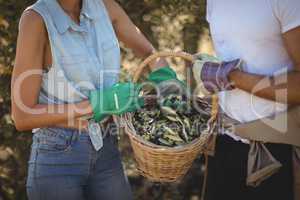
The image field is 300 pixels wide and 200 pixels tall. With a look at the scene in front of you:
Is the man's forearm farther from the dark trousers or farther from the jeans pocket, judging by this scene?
the jeans pocket

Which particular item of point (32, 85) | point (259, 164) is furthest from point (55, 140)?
point (259, 164)

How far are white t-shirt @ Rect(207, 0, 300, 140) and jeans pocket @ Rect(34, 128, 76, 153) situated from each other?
0.55m

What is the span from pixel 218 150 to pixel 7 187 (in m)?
1.84

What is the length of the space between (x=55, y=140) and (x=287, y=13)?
2.93ft

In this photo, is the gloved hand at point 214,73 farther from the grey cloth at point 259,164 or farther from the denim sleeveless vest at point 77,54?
the denim sleeveless vest at point 77,54

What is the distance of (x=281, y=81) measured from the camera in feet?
5.91

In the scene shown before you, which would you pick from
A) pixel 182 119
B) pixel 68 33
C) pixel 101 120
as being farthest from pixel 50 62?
pixel 182 119

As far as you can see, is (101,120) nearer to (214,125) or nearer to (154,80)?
(154,80)

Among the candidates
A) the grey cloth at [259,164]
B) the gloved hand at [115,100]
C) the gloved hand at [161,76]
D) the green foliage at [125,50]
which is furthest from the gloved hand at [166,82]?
the green foliage at [125,50]

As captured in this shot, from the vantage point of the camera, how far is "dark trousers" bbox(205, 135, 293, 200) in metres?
1.94

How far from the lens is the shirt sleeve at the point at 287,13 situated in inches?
67.6

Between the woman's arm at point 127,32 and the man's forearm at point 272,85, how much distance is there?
21.8 inches

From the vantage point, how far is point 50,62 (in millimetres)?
2014

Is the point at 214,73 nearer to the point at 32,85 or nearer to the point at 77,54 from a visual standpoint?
the point at 77,54
